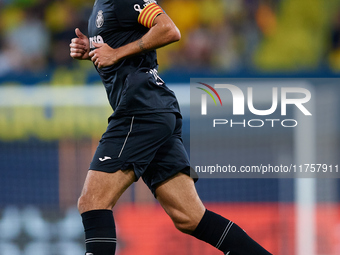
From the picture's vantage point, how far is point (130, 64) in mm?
2826

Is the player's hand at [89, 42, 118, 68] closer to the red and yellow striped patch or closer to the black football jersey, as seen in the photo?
the black football jersey

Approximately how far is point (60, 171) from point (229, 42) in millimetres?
3471

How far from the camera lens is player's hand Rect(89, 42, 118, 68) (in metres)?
2.76

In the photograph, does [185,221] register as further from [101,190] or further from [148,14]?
[148,14]

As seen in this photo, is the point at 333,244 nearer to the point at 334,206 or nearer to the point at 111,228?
the point at 334,206

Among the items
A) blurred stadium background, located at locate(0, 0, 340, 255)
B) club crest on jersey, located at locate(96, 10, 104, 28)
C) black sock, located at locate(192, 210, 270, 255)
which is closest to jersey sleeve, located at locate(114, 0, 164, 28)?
club crest on jersey, located at locate(96, 10, 104, 28)

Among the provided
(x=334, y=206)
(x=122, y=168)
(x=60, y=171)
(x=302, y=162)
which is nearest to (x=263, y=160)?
(x=302, y=162)

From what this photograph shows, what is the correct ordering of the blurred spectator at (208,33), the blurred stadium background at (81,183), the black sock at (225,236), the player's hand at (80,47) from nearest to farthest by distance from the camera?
the black sock at (225,236), the player's hand at (80,47), the blurred stadium background at (81,183), the blurred spectator at (208,33)

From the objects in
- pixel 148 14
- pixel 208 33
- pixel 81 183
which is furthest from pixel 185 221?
pixel 208 33

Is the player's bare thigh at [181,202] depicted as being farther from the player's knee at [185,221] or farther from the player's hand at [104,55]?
the player's hand at [104,55]

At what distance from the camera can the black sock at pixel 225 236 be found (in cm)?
287

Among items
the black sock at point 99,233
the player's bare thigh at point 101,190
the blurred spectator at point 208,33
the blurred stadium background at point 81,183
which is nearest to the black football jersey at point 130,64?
the player's bare thigh at point 101,190

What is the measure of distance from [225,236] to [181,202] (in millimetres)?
292

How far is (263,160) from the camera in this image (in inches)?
200
